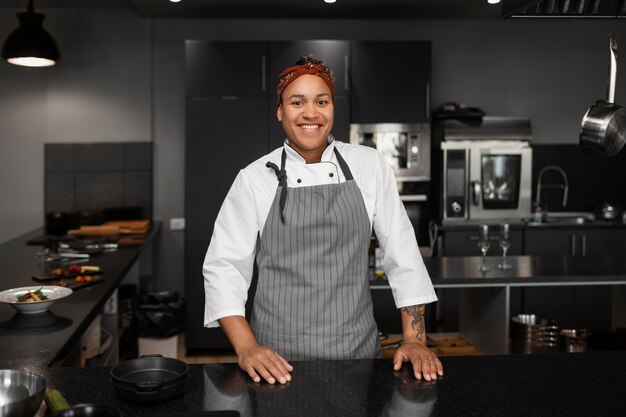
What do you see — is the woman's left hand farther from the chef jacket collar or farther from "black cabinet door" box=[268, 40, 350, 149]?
"black cabinet door" box=[268, 40, 350, 149]

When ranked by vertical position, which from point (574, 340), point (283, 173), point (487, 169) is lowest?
point (574, 340)

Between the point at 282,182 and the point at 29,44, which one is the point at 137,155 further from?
the point at 282,182

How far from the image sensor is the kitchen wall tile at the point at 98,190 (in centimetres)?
574

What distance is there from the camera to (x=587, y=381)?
165cm

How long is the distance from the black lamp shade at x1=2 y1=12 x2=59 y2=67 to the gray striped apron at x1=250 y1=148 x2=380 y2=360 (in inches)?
116

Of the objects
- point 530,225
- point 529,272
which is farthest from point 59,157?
point 529,272

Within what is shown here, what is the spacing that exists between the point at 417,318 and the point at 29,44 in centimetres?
343

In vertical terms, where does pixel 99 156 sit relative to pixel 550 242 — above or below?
above

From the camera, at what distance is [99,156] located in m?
5.76

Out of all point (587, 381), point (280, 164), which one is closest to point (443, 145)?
point (280, 164)

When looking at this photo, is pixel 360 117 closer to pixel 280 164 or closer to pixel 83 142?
pixel 83 142

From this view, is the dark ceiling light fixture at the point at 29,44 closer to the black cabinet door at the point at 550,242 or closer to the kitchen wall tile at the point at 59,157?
the kitchen wall tile at the point at 59,157

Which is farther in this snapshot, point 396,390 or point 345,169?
point 345,169

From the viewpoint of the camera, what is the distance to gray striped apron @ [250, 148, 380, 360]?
6.61 ft
